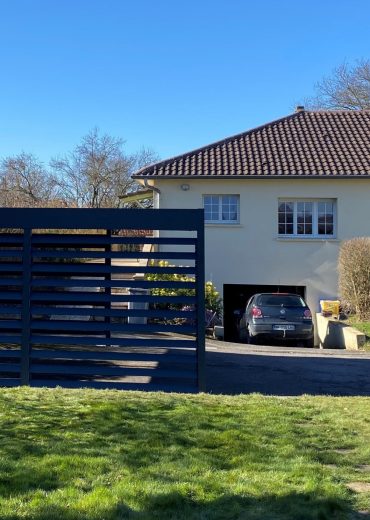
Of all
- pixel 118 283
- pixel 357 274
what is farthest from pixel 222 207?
pixel 118 283

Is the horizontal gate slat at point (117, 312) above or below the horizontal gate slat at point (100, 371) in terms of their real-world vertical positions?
above

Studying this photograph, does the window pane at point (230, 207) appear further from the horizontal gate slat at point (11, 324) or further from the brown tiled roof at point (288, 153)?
the horizontal gate slat at point (11, 324)

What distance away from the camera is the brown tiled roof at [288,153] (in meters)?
21.0

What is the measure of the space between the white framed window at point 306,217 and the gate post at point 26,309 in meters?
13.6

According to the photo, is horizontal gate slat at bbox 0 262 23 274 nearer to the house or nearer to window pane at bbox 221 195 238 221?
the house

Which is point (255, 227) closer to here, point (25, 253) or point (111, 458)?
point (25, 253)

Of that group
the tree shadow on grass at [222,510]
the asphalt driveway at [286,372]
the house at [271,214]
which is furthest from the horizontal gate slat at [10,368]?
the house at [271,214]

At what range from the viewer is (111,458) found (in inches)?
197

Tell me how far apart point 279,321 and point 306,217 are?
628cm

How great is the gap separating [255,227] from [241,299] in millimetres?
2624

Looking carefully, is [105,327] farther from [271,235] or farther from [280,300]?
[271,235]

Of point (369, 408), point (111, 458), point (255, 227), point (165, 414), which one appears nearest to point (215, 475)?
point (111, 458)

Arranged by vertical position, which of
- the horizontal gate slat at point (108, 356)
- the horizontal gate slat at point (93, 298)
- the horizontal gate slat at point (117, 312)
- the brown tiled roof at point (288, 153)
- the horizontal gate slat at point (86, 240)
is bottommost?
the horizontal gate slat at point (108, 356)

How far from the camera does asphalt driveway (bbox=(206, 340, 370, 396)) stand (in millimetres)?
9227
